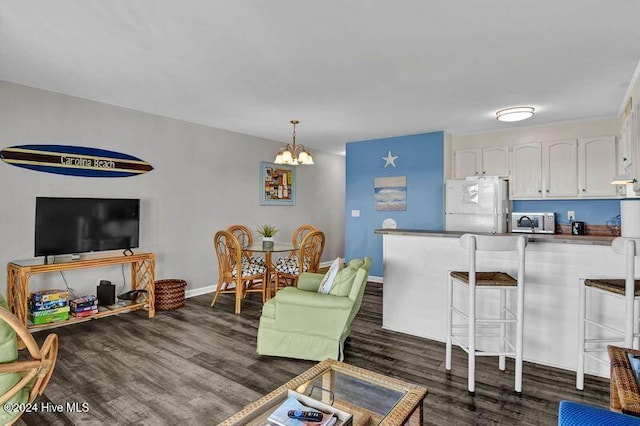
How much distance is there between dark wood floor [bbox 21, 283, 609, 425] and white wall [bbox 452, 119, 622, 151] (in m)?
3.40

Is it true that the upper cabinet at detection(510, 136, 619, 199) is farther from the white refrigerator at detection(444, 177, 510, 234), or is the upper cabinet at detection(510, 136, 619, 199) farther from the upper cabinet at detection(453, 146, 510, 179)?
the white refrigerator at detection(444, 177, 510, 234)

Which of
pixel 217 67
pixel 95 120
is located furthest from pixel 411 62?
pixel 95 120

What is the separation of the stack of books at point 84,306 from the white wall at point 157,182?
368 millimetres

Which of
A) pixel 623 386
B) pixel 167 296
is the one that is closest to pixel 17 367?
pixel 623 386

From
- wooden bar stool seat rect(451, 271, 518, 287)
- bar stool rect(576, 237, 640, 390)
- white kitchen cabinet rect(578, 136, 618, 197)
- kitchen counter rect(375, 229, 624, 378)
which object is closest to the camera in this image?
bar stool rect(576, 237, 640, 390)

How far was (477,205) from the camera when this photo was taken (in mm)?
4887

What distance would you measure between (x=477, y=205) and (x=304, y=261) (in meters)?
2.51

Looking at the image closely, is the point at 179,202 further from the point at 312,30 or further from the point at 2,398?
the point at 2,398

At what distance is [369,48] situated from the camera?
2660 millimetres

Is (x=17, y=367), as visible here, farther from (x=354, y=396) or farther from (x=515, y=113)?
(x=515, y=113)

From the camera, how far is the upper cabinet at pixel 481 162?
517 centimetres

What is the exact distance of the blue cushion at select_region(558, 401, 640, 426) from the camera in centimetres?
97

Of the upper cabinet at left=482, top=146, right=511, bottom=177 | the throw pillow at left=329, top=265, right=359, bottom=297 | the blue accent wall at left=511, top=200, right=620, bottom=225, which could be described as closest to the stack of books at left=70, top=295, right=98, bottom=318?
the throw pillow at left=329, top=265, right=359, bottom=297

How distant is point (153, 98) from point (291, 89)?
5.17 feet
